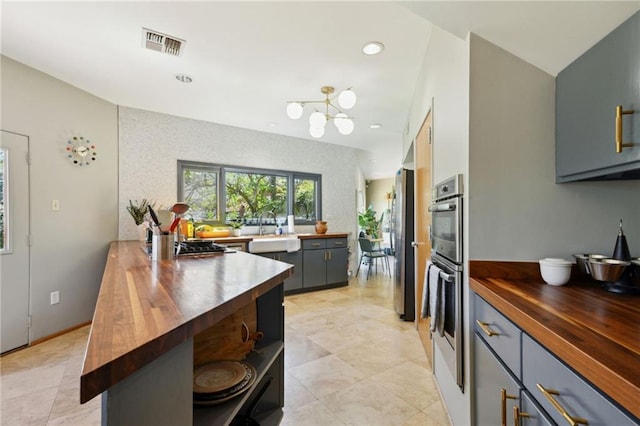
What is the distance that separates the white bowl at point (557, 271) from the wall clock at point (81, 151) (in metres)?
4.12

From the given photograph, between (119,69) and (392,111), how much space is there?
295 cm

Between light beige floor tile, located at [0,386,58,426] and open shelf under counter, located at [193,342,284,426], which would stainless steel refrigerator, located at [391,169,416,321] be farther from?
light beige floor tile, located at [0,386,58,426]

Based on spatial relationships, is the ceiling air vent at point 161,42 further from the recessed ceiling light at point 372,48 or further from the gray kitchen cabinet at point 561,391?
the gray kitchen cabinet at point 561,391

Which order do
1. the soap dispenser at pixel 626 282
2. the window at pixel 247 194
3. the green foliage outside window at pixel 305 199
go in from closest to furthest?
the soap dispenser at pixel 626 282 → the window at pixel 247 194 → the green foliage outside window at pixel 305 199

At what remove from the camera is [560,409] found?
0.75m

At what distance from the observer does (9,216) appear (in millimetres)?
2652

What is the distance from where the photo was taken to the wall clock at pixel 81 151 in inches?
124

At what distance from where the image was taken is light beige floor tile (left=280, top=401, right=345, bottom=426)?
1.74m

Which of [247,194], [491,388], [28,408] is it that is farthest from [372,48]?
[28,408]

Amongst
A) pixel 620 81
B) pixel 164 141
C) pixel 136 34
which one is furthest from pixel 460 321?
pixel 164 141

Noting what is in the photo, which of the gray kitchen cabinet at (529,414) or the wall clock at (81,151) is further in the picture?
the wall clock at (81,151)

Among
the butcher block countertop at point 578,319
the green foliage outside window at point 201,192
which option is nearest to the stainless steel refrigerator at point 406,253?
the butcher block countertop at point 578,319

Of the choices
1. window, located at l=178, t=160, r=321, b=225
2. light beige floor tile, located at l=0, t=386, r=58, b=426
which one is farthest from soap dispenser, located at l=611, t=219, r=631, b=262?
window, located at l=178, t=160, r=321, b=225

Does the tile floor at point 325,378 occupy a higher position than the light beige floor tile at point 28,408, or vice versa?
the light beige floor tile at point 28,408
